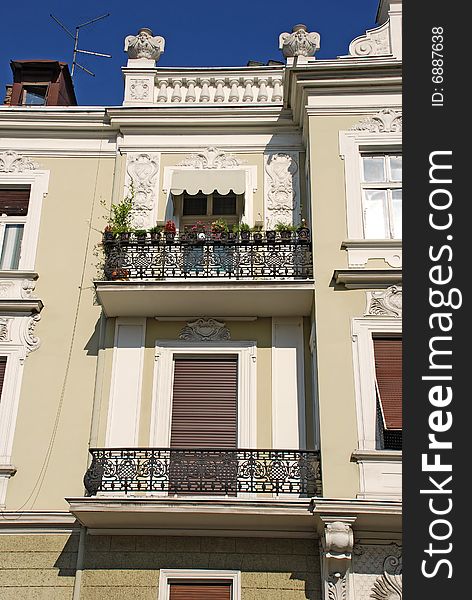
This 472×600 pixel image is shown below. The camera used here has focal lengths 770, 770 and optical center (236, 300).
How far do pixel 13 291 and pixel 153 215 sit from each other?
2663 millimetres

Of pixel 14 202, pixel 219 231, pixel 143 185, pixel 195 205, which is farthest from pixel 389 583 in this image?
pixel 14 202

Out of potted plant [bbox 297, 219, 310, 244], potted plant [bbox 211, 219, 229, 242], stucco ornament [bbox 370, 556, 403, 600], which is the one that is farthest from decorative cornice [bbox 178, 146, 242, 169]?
stucco ornament [bbox 370, 556, 403, 600]

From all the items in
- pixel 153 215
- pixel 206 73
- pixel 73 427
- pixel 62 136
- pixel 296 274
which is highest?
pixel 206 73

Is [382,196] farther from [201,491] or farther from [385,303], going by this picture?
[201,491]

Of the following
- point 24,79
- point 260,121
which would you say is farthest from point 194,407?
point 24,79

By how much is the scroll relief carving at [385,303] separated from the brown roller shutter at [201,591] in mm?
4311

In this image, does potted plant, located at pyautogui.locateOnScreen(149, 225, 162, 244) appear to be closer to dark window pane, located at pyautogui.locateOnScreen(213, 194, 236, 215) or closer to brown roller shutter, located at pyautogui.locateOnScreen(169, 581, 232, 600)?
dark window pane, located at pyautogui.locateOnScreen(213, 194, 236, 215)

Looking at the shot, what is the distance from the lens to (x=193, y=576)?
33.3 feet

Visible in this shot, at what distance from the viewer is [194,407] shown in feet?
38.0

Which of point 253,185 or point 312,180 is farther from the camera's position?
point 253,185

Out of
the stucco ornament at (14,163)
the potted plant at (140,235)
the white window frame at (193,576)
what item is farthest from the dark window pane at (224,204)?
the white window frame at (193,576)

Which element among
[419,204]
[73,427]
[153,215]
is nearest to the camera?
[419,204]

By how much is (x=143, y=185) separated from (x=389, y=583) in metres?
7.62

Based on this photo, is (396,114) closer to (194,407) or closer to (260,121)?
(260,121)
